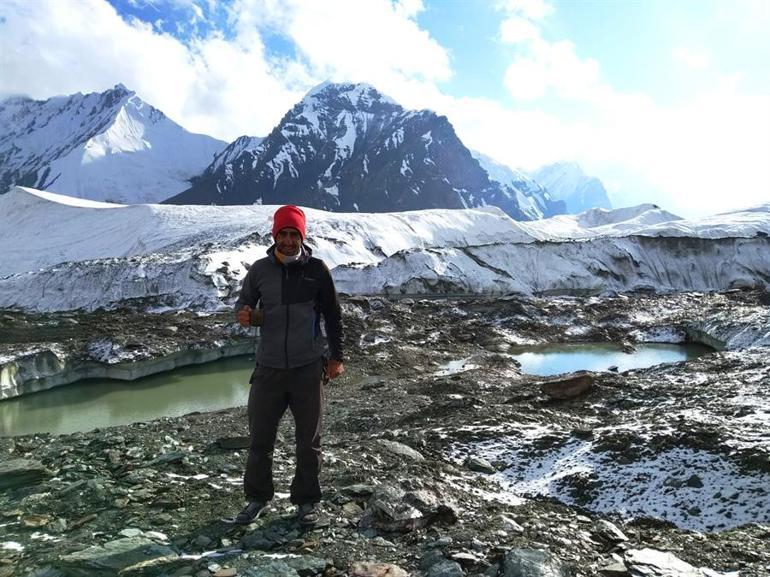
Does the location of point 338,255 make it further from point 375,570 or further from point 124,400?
point 375,570

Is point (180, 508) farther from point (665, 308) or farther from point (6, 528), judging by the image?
point (665, 308)

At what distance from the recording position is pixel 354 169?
17450cm

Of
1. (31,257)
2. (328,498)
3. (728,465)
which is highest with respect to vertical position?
(31,257)

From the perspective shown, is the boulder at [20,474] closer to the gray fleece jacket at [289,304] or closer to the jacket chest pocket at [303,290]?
the gray fleece jacket at [289,304]

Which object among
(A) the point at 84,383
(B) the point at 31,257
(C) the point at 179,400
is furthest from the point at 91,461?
(B) the point at 31,257

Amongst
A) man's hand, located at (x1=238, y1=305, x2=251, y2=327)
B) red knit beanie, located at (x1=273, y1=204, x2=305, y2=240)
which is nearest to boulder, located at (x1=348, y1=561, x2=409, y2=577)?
man's hand, located at (x1=238, y1=305, x2=251, y2=327)

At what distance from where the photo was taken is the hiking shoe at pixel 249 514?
14.5 ft

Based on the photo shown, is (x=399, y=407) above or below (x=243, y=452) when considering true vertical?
below

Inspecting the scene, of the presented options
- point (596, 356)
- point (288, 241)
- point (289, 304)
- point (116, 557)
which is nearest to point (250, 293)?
point (289, 304)

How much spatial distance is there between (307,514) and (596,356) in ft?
77.0

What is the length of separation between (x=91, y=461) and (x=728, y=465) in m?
7.36

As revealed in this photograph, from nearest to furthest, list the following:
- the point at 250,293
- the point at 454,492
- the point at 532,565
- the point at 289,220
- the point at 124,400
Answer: the point at 532,565 < the point at 289,220 < the point at 250,293 < the point at 454,492 < the point at 124,400

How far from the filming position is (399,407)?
41.2 ft

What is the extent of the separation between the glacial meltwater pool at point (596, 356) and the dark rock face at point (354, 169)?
138284 millimetres
